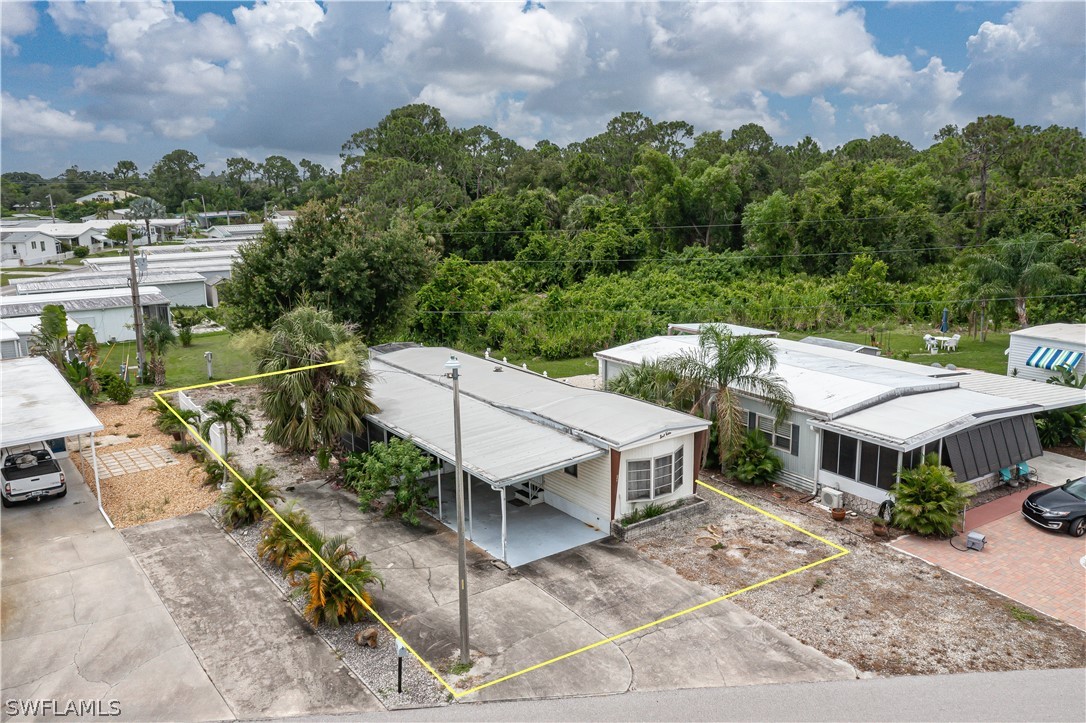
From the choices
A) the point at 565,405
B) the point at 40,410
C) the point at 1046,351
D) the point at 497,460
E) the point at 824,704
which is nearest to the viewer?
the point at 824,704

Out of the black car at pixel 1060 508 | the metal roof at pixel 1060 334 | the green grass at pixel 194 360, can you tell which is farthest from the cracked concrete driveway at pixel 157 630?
the metal roof at pixel 1060 334

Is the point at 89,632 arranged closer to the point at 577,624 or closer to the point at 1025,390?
the point at 577,624

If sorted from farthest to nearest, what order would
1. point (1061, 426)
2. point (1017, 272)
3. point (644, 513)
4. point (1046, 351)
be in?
point (1017, 272) → point (1046, 351) → point (1061, 426) → point (644, 513)

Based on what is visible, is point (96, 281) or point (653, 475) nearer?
point (653, 475)

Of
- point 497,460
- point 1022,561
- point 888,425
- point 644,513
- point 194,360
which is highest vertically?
point 888,425

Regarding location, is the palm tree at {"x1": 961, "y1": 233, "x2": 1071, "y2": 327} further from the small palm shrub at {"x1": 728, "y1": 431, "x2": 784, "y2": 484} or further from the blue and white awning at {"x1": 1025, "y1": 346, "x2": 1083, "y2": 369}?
the small palm shrub at {"x1": 728, "y1": 431, "x2": 784, "y2": 484}

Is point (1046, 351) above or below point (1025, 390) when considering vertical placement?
above

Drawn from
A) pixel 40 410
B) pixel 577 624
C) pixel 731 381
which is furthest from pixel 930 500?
pixel 40 410
